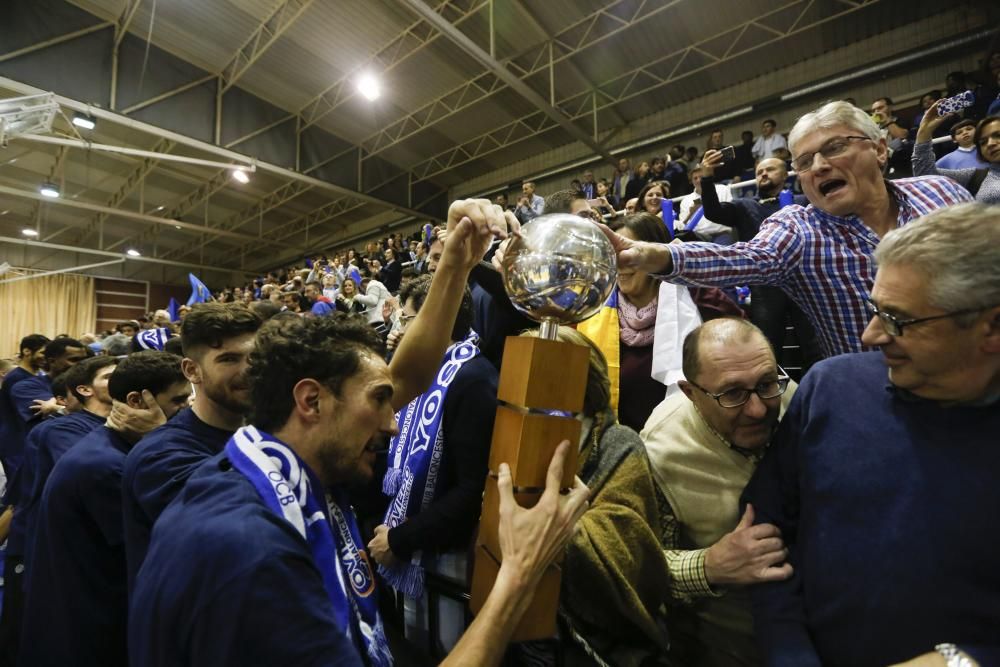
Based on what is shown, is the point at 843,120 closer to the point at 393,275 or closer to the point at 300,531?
the point at 300,531

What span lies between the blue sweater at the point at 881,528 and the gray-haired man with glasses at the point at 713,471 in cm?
17

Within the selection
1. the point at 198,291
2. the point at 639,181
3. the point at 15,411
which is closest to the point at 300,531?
the point at 15,411

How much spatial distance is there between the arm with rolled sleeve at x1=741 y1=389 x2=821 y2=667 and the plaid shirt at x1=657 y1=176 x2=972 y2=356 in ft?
1.42

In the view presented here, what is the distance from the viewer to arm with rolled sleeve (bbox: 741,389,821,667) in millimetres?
966

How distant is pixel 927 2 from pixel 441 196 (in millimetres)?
10117

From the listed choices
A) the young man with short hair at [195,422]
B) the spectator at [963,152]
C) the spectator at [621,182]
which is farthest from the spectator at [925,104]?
the young man with short hair at [195,422]

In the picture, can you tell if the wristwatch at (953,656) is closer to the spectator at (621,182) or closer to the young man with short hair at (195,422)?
the young man with short hair at (195,422)

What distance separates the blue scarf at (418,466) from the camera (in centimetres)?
155

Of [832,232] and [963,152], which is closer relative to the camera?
[832,232]

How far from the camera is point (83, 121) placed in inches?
287

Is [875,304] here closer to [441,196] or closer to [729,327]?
[729,327]

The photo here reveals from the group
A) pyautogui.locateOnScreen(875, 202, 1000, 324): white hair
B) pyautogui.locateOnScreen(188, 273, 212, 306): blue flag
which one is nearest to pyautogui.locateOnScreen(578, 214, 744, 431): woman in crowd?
pyautogui.locateOnScreen(875, 202, 1000, 324): white hair

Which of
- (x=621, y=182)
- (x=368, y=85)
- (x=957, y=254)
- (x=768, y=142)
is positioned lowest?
(x=957, y=254)

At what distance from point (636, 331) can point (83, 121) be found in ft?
29.2
